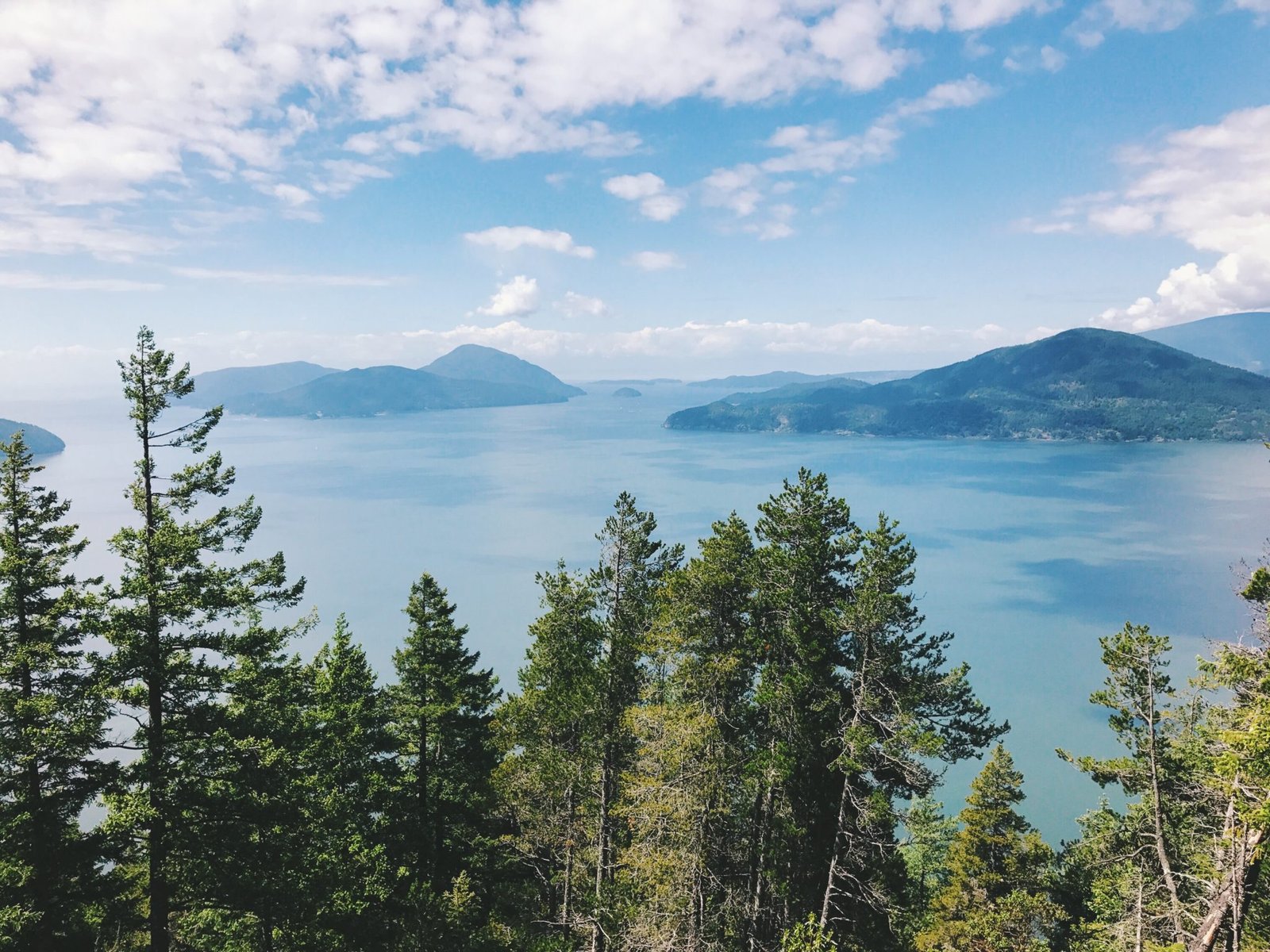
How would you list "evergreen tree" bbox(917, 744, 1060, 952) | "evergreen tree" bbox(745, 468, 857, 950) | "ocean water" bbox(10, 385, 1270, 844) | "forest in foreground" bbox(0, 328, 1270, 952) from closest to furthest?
"forest in foreground" bbox(0, 328, 1270, 952), "evergreen tree" bbox(745, 468, 857, 950), "evergreen tree" bbox(917, 744, 1060, 952), "ocean water" bbox(10, 385, 1270, 844)

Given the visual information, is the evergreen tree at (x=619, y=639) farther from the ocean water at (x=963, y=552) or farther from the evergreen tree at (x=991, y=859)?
the ocean water at (x=963, y=552)

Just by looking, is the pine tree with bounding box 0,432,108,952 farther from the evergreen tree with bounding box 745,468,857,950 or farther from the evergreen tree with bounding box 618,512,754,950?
the evergreen tree with bounding box 745,468,857,950

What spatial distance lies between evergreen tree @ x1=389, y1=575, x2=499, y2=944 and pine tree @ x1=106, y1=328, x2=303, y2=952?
9571 mm

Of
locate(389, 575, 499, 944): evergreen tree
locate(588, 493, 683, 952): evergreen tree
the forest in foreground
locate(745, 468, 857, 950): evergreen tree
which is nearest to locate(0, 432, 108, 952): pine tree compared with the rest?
the forest in foreground

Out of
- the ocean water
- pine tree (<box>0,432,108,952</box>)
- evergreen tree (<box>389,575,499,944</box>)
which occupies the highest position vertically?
pine tree (<box>0,432,108,952</box>)

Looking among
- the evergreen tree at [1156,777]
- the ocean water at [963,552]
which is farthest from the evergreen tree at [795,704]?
the ocean water at [963,552]

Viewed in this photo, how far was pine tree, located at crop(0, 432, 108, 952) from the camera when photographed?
35.2 feet

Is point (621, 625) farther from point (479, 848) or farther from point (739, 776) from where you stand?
point (479, 848)

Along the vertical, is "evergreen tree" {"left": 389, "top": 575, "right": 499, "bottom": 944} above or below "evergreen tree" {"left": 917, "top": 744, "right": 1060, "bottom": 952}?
above

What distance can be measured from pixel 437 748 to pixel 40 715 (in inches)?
555

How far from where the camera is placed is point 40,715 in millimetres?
10648

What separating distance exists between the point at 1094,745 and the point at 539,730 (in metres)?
55.4

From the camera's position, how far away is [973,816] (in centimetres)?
2384

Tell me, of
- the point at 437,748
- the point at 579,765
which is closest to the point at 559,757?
the point at 579,765
